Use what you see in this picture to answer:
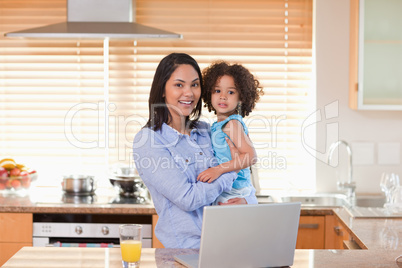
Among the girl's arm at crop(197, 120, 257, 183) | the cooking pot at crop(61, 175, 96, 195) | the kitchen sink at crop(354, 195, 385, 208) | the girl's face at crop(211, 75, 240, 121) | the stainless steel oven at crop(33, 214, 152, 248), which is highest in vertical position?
the girl's face at crop(211, 75, 240, 121)

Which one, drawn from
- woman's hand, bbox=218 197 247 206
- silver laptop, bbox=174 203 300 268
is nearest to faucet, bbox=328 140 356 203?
woman's hand, bbox=218 197 247 206

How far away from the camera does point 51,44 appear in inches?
143

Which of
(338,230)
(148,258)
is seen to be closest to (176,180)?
(148,258)

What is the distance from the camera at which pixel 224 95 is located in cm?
231

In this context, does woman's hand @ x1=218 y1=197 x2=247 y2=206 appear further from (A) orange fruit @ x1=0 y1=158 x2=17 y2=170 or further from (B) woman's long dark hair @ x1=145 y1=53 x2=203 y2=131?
(A) orange fruit @ x1=0 y1=158 x2=17 y2=170

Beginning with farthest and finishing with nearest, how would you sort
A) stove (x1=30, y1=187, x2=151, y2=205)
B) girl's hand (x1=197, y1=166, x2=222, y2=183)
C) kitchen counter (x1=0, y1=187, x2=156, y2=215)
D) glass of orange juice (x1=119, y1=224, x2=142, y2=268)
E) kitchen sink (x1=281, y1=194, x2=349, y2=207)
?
kitchen sink (x1=281, y1=194, x2=349, y2=207) → stove (x1=30, y1=187, x2=151, y2=205) → kitchen counter (x1=0, y1=187, x2=156, y2=215) → girl's hand (x1=197, y1=166, x2=222, y2=183) → glass of orange juice (x1=119, y1=224, x2=142, y2=268)

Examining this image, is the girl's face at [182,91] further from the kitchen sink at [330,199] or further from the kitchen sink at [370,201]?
the kitchen sink at [370,201]

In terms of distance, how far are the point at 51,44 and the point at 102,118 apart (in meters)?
0.58

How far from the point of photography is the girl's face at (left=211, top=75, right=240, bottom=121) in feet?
7.56

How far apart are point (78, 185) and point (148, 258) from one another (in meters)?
1.61

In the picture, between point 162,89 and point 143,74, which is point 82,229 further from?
point 162,89

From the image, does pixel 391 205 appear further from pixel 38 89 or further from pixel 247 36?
pixel 38 89

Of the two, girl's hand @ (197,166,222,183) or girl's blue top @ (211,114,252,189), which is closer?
girl's hand @ (197,166,222,183)

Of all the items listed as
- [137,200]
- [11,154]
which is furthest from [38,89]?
[137,200]
